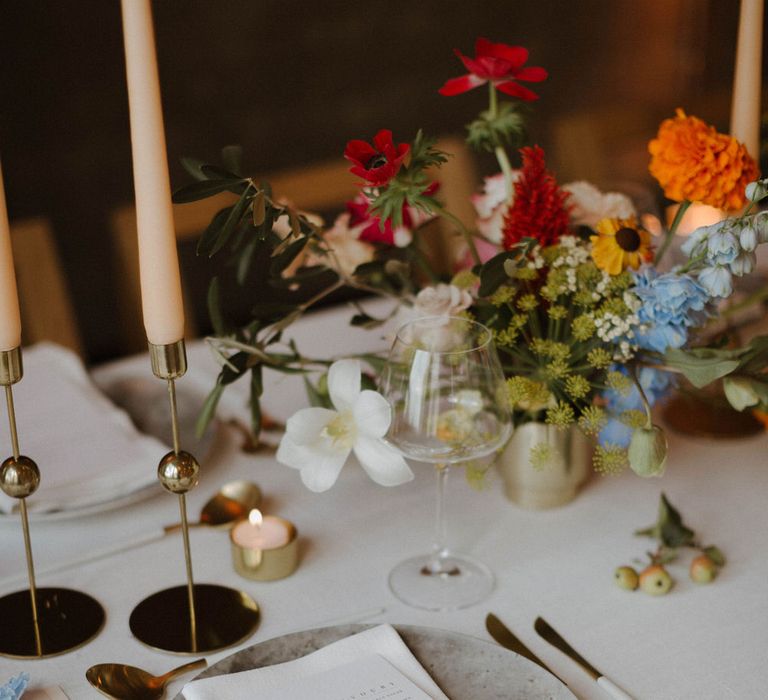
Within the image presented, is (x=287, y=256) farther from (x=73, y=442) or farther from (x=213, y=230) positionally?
(x=73, y=442)

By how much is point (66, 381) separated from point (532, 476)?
2.05 ft

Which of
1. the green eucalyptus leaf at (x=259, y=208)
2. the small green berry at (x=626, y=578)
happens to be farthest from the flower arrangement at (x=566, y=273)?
the small green berry at (x=626, y=578)

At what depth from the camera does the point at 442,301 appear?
38.2 inches

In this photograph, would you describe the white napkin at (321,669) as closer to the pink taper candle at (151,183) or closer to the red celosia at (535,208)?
the pink taper candle at (151,183)

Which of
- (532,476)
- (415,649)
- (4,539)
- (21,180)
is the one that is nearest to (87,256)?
(21,180)

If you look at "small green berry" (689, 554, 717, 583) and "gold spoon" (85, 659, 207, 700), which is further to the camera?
"small green berry" (689, 554, 717, 583)

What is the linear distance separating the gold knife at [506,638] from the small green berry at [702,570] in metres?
0.20

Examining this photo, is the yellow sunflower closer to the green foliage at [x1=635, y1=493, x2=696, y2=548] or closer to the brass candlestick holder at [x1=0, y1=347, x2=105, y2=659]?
the green foliage at [x1=635, y1=493, x2=696, y2=548]

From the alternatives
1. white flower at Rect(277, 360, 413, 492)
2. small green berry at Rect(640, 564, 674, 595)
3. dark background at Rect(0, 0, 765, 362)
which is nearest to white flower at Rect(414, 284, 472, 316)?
white flower at Rect(277, 360, 413, 492)

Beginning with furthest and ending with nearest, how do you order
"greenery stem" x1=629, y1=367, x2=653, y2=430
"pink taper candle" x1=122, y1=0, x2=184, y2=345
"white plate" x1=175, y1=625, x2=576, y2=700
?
"greenery stem" x1=629, y1=367, x2=653, y2=430
"white plate" x1=175, y1=625, x2=576, y2=700
"pink taper candle" x1=122, y1=0, x2=184, y2=345

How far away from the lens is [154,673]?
0.82 metres

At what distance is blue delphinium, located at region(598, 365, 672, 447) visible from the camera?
0.99 m

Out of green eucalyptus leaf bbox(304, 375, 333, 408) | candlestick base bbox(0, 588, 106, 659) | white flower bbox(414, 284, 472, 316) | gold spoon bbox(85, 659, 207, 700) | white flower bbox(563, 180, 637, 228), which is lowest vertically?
candlestick base bbox(0, 588, 106, 659)

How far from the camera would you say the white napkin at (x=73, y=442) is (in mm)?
1043
